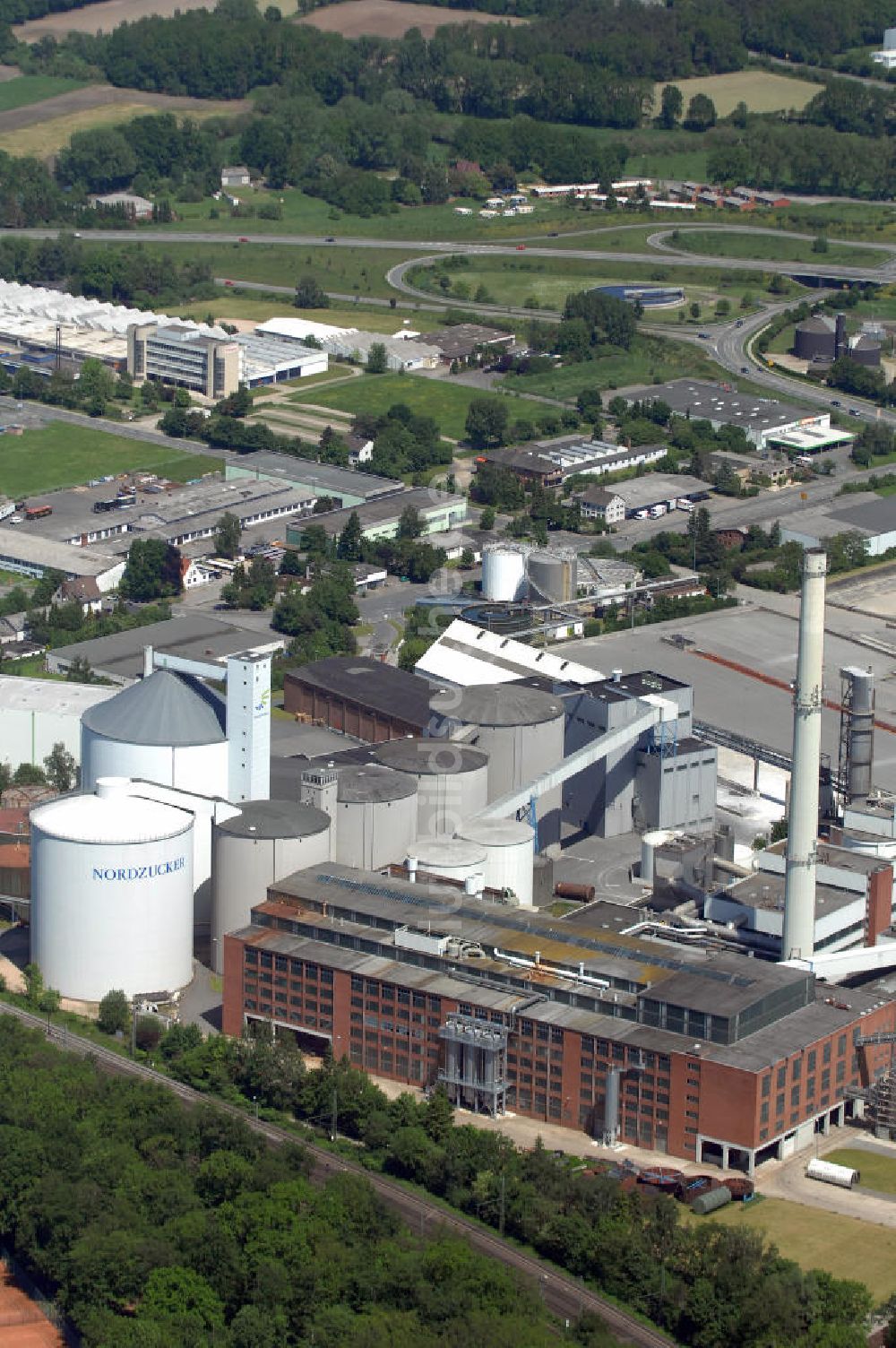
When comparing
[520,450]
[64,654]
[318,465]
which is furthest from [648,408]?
[64,654]

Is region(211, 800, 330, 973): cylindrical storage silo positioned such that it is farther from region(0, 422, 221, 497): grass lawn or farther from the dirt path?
the dirt path

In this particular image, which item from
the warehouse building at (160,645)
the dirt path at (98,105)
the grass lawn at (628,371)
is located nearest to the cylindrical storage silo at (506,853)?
the warehouse building at (160,645)

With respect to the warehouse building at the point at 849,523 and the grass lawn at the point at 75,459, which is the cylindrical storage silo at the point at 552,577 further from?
the grass lawn at the point at 75,459

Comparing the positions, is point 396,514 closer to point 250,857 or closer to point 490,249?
point 250,857

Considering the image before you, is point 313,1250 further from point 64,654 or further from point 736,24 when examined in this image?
point 736,24

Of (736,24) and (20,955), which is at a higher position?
(736,24)
